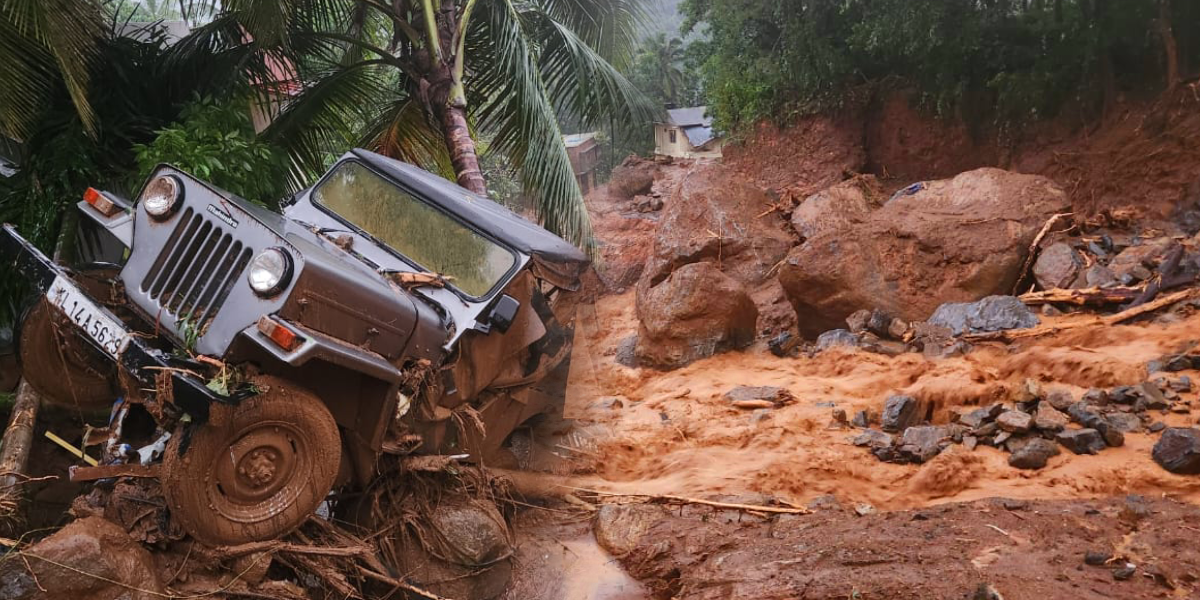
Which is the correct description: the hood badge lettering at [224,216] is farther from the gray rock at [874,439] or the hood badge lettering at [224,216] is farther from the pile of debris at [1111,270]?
the pile of debris at [1111,270]

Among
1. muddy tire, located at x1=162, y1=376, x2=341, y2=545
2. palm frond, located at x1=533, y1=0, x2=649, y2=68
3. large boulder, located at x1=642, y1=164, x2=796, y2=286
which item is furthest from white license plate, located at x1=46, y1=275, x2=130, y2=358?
large boulder, located at x1=642, y1=164, x2=796, y2=286

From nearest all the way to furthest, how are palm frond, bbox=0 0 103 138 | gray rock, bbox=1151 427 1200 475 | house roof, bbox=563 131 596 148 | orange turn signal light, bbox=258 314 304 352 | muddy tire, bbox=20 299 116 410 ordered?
orange turn signal light, bbox=258 314 304 352
muddy tire, bbox=20 299 116 410
gray rock, bbox=1151 427 1200 475
palm frond, bbox=0 0 103 138
house roof, bbox=563 131 596 148

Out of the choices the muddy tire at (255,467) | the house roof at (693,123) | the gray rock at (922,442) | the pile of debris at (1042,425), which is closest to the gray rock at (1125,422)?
the pile of debris at (1042,425)

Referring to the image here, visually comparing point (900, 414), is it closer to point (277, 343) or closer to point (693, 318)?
point (693, 318)

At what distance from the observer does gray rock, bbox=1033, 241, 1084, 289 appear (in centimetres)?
891

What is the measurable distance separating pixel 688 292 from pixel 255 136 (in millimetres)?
4589

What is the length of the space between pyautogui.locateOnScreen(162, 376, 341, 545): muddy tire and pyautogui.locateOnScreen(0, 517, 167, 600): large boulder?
0.23 meters

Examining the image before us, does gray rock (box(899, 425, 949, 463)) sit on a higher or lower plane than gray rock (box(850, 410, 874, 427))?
higher

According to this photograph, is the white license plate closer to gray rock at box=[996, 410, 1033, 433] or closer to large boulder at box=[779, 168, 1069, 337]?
gray rock at box=[996, 410, 1033, 433]

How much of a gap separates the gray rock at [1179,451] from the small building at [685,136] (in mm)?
16829

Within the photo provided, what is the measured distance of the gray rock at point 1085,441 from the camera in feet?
17.9

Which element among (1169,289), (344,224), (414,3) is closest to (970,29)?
(1169,289)

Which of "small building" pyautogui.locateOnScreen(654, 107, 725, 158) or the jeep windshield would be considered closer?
the jeep windshield

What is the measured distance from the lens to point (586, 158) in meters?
19.8
